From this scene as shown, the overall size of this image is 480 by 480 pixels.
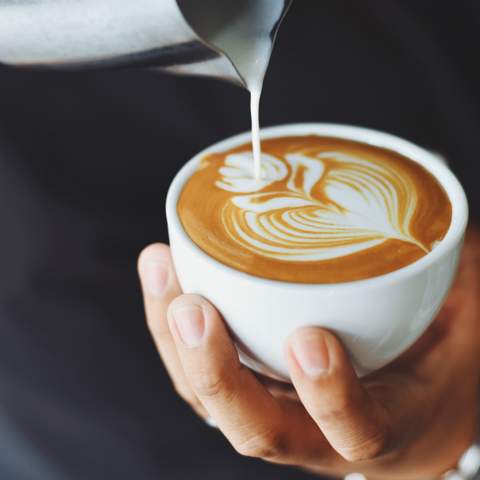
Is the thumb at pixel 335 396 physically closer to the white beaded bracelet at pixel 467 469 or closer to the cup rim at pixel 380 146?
the cup rim at pixel 380 146

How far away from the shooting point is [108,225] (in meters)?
1.26

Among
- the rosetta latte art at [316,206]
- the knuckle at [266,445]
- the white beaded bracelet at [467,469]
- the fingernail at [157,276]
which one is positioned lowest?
the white beaded bracelet at [467,469]

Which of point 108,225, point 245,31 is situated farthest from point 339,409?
point 108,225

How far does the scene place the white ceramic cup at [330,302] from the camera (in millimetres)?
621

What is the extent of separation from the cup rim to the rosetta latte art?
0.04m

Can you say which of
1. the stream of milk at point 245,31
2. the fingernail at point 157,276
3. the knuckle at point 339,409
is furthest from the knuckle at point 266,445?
the stream of milk at point 245,31

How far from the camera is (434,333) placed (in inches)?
41.6

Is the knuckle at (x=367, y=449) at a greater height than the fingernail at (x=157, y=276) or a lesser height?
lesser

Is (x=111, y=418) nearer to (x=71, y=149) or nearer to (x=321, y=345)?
(x=71, y=149)

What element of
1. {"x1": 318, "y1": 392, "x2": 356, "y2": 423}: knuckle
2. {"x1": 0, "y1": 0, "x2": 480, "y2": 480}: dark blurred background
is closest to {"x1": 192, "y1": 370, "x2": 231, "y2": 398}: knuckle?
{"x1": 318, "y1": 392, "x2": 356, "y2": 423}: knuckle

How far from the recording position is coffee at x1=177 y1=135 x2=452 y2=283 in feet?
2.22

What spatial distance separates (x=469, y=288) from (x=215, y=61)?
2.14 ft

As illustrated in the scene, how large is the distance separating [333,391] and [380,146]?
0.36 meters

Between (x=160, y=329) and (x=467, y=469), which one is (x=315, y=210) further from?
(x=467, y=469)
